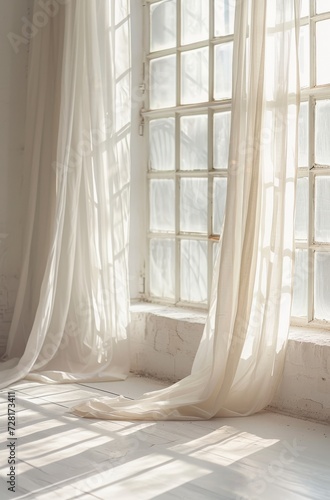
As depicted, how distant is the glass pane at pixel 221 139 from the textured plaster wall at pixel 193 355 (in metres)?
0.83

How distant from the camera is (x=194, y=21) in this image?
13.9ft

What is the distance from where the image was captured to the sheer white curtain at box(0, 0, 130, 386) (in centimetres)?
430

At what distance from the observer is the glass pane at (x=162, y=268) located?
4445mm

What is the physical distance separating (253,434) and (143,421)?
0.52 meters

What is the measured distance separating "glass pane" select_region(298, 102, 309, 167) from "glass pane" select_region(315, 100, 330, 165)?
0.17 ft

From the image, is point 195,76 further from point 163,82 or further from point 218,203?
point 218,203

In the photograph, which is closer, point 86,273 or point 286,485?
point 286,485

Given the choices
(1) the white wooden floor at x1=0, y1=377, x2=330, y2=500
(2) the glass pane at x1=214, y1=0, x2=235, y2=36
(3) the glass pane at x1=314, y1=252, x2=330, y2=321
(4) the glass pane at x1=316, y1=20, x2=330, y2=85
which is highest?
(2) the glass pane at x1=214, y1=0, x2=235, y2=36

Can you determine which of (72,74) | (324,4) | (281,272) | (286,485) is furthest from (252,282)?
(72,74)

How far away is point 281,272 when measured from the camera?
339cm

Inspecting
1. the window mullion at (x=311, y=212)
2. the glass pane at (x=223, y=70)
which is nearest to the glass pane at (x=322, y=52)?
the window mullion at (x=311, y=212)

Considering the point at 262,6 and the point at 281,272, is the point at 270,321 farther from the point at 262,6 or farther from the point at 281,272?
the point at 262,6
